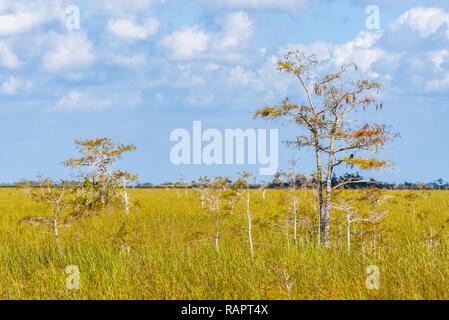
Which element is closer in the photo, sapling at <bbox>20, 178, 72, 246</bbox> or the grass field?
the grass field

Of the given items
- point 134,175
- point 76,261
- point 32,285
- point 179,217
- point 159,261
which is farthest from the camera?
point 134,175

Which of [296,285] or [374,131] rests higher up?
[374,131]

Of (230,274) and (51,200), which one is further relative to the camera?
(51,200)

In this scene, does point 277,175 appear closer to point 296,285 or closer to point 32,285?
point 296,285

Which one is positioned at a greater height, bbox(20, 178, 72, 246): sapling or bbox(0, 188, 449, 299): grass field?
bbox(20, 178, 72, 246): sapling

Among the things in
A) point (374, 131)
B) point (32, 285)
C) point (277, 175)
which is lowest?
point (32, 285)

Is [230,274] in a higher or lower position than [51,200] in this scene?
lower

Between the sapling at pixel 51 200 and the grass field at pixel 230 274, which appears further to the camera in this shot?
the sapling at pixel 51 200

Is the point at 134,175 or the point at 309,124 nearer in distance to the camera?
the point at 309,124

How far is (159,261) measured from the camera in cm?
974

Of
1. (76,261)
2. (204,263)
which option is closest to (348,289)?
(204,263)

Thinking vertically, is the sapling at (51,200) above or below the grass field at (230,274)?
above

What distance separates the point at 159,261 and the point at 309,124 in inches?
257

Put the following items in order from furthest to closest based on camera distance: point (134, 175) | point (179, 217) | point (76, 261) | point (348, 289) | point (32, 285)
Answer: point (134, 175) < point (179, 217) < point (76, 261) < point (32, 285) < point (348, 289)
